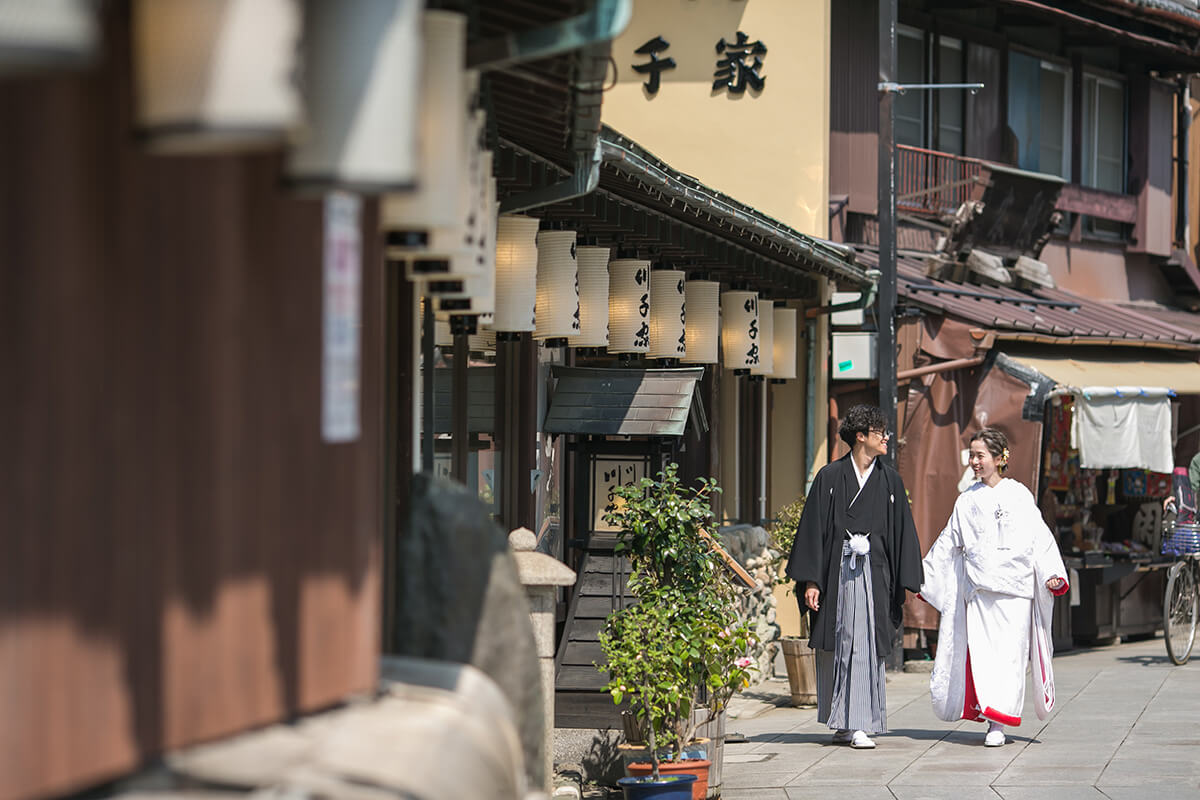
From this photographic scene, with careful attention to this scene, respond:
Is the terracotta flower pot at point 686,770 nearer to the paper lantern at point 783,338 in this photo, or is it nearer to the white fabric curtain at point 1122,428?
the paper lantern at point 783,338

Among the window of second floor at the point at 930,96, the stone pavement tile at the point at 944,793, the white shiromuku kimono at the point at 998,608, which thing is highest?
the window of second floor at the point at 930,96

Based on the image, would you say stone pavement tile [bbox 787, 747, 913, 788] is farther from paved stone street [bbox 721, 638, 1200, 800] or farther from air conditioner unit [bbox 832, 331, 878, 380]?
air conditioner unit [bbox 832, 331, 878, 380]

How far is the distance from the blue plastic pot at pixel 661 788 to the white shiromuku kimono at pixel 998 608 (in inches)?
143

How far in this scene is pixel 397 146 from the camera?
3.68m

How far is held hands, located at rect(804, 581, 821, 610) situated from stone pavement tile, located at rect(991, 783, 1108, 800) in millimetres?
2315

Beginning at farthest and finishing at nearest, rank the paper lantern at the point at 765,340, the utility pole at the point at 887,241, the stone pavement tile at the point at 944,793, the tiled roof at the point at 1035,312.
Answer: the tiled roof at the point at 1035,312 → the utility pole at the point at 887,241 → the paper lantern at the point at 765,340 → the stone pavement tile at the point at 944,793

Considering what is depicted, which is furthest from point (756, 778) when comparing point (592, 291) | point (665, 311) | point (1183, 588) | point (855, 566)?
point (1183, 588)

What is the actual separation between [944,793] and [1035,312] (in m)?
10.2

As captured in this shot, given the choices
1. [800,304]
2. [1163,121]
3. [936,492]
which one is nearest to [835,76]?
[800,304]

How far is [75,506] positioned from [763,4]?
49.2 feet

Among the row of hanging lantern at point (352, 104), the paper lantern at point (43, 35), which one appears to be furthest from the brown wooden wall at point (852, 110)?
the paper lantern at point (43, 35)

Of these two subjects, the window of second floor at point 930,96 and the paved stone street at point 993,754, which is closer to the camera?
the paved stone street at point 993,754

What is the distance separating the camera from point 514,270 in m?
9.95

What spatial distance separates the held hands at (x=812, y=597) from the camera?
12195 mm
